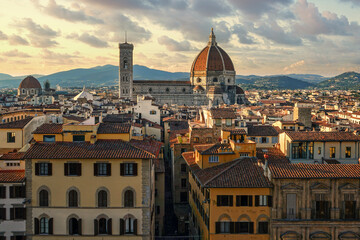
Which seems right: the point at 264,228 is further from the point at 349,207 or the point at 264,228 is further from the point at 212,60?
the point at 212,60

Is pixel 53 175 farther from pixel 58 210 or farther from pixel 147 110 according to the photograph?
pixel 147 110

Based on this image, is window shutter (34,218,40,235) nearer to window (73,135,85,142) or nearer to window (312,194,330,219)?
window (73,135,85,142)

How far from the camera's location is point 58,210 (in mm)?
25969

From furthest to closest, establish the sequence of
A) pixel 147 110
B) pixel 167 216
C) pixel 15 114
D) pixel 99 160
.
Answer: pixel 147 110
pixel 15 114
pixel 167 216
pixel 99 160

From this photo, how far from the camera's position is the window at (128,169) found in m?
25.9

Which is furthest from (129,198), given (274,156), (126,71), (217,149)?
(126,71)

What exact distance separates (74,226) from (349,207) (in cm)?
1651

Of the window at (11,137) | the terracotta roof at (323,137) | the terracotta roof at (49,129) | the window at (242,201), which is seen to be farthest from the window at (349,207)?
the window at (11,137)

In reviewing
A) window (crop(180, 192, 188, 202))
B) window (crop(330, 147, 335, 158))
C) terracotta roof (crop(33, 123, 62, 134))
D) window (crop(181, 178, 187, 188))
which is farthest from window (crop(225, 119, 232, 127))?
terracotta roof (crop(33, 123, 62, 134))

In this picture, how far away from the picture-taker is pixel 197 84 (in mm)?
169875

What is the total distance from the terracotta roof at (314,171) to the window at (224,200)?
2.90 meters

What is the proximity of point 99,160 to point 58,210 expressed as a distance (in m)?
3.90

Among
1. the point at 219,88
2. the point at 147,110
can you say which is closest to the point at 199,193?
the point at 147,110

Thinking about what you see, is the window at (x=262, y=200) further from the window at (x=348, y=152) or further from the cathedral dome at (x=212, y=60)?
the cathedral dome at (x=212, y=60)
